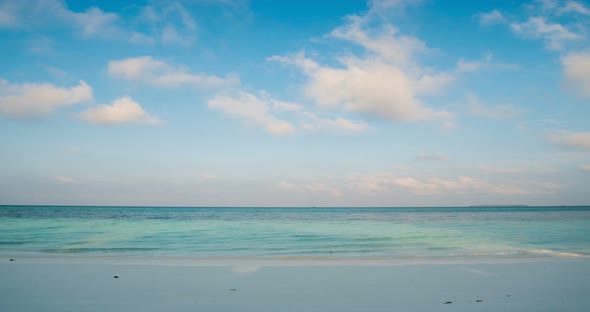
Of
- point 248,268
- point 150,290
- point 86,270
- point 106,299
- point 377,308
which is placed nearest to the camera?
point 377,308

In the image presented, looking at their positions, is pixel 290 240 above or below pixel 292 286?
below

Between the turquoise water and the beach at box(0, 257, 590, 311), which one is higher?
the beach at box(0, 257, 590, 311)

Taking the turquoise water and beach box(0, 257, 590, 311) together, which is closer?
beach box(0, 257, 590, 311)

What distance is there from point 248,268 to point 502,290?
19.4 ft

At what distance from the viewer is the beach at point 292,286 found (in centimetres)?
588

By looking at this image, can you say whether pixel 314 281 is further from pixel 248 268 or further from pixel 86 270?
pixel 86 270

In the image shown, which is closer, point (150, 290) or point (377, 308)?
point (377, 308)

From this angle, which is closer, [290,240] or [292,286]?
[292,286]

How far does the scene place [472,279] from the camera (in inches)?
315

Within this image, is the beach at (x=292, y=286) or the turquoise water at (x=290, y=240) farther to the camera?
the turquoise water at (x=290, y=240)

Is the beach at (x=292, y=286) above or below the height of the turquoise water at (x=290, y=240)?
above

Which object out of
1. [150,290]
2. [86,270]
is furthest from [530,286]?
[86,270]

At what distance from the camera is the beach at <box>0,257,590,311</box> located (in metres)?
5.88

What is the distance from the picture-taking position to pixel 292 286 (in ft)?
24.0
